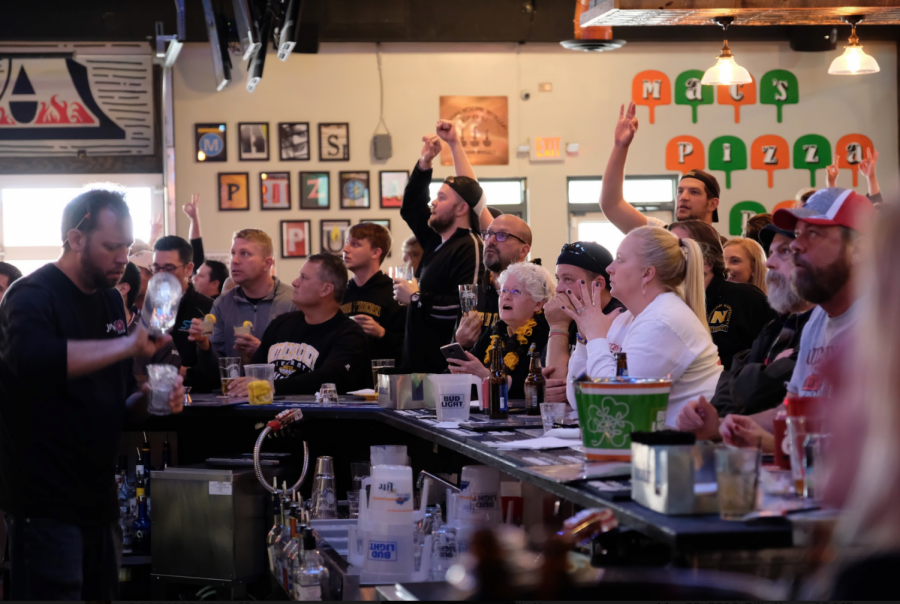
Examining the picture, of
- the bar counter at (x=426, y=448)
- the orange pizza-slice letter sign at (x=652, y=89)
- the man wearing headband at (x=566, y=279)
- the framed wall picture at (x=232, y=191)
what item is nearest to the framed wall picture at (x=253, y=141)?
the framed wall picture at (x=232, y=191)

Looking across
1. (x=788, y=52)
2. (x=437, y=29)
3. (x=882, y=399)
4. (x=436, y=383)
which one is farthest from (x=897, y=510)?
(x=788, y=52)

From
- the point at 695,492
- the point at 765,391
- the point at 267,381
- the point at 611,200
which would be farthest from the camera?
the point at 611,200

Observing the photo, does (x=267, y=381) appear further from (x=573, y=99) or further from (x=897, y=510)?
(x=573, y=99)

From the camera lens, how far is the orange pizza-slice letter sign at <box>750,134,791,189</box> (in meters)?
10.3

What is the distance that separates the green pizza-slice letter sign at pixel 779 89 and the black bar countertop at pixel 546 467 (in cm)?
754

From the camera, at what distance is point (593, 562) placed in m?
1.93

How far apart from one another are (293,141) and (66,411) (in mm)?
7243

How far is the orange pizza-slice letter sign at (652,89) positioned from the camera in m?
10.2

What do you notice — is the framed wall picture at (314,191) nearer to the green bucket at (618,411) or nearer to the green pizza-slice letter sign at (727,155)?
the green pizza-slice letter sign at (727,155)

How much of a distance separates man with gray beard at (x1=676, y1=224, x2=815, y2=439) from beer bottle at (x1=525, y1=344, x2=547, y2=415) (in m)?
0.75

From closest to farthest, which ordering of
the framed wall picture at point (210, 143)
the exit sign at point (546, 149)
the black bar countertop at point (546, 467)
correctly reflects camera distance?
the black bar countertop at point (546, 467)
the framed wall picture at point (210, 143)
the exit sign at point (546, 149)

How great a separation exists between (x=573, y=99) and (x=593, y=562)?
873 centimetres

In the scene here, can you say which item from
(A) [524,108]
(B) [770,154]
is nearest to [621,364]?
(A) [524,108]

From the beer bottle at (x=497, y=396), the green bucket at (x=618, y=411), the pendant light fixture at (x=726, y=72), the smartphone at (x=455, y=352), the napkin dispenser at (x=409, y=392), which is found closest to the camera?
the green bucket at (x=618, y=411)
